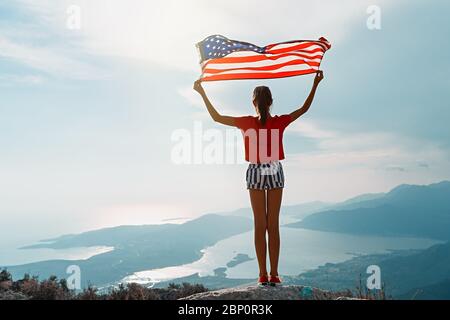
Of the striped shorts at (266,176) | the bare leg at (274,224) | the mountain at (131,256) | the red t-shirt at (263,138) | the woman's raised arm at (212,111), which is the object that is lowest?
the mountain at (131,256)

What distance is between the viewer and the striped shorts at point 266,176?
22.3ft

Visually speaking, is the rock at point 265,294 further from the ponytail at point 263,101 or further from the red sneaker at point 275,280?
the ponytail at point 263,101

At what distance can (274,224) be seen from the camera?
6.94 meters

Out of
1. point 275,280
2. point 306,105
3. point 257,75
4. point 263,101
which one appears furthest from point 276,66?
point 275,280

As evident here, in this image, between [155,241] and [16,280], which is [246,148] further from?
[155,241]

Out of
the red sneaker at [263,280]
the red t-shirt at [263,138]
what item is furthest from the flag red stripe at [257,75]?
the red sneaker at [263,280]

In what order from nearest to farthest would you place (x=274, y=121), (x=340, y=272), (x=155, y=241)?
1. (x=274, y=121)
2. (x=340, y=272)
3. (x=155, y=241)

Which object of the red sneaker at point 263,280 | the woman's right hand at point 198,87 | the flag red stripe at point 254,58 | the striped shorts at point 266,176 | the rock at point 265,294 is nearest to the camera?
the rock at point 265,294

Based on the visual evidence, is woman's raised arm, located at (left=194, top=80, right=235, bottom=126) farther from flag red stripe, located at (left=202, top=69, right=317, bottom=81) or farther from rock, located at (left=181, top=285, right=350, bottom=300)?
rock, located at (left=181, top=285, right=350, bottom=300)

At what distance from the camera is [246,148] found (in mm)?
6938

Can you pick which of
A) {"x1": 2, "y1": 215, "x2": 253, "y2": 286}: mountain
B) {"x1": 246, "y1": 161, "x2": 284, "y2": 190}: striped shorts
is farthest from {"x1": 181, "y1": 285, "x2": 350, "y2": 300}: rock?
{"x1": 2, "y1": 215, "x2": 253, "y2": 286}: mountain

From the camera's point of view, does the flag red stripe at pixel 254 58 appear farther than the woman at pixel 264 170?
Yes
